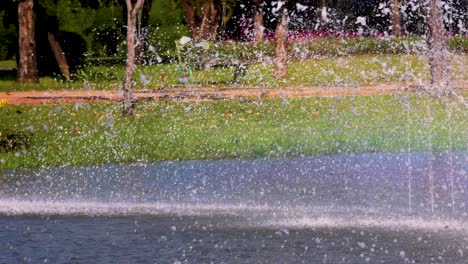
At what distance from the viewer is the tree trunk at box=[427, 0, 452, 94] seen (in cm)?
2314

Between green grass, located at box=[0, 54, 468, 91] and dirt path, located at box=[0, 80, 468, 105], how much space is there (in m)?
1.61

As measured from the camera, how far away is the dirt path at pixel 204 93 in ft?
76.3

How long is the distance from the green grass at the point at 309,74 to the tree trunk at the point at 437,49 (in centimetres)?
358

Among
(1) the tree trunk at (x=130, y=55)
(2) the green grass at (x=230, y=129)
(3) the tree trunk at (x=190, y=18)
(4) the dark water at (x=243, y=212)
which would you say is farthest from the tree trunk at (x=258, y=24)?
(4) the dark water at (x=243, y=212)

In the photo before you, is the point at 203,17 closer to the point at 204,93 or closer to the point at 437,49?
the point at 204,93

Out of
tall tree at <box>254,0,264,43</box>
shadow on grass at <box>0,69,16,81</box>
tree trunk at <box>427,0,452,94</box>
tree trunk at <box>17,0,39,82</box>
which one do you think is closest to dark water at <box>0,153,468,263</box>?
tree trunk at <box>427,0,452,94</box>

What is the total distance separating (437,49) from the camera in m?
23.7

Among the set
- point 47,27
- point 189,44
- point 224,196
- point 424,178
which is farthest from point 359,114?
point 189,44

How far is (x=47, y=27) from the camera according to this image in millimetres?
34906

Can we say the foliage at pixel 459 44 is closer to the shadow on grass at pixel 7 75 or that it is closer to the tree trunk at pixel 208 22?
the shadow on grass at pixel 7 75

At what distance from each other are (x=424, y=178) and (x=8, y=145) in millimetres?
6072

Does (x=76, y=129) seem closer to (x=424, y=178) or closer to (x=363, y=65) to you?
(x=424, y=178)

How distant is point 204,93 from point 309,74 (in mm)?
6320

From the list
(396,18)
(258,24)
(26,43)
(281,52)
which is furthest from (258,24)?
(281,52)
